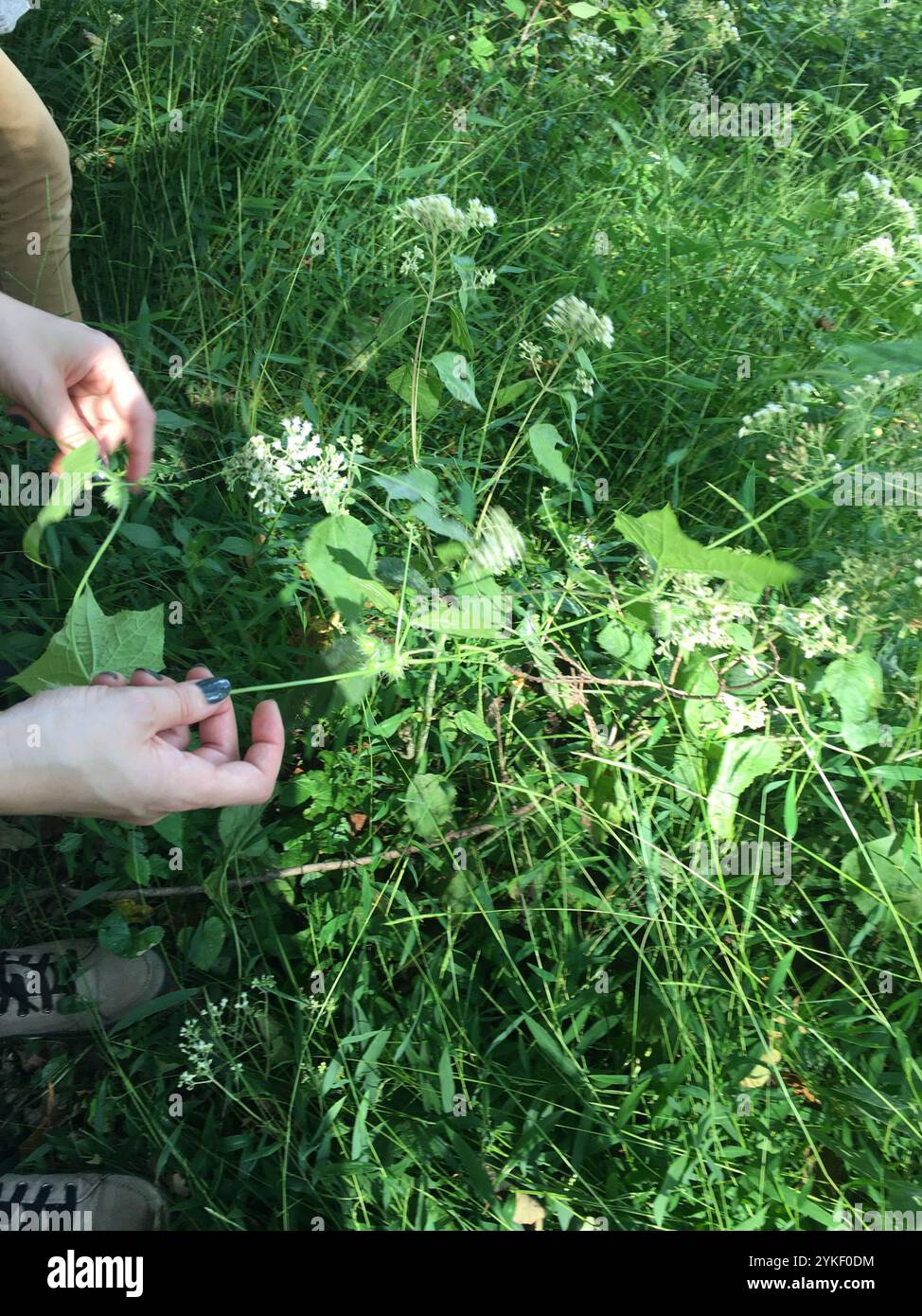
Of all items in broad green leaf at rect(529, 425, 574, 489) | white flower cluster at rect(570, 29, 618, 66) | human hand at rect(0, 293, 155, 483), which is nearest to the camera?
human hand at rect(0, 293, 155, 483)

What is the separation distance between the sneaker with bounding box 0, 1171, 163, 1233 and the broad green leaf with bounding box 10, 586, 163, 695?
29.1 inches

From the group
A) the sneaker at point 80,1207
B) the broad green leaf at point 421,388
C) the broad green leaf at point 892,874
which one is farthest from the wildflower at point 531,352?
the sneaker at point 80,1207

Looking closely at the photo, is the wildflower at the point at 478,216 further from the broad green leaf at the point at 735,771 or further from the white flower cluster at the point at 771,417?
the broad green leaf at the point at 735,771

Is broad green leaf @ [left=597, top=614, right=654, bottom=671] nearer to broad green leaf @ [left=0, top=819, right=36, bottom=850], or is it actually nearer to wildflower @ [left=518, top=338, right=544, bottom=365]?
wildflower @ [left=518, top=338, right=544, bottom=365]

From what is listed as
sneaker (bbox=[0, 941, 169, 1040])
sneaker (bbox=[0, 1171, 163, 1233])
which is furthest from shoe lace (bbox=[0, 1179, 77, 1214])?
sneaker (bbox=[0, 941, 169, 1040])

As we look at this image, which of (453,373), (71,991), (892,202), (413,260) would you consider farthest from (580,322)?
(71,991)

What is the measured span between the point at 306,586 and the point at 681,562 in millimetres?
839

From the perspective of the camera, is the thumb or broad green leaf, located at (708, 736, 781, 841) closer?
the thumb

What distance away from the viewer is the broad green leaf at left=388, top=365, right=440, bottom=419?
184 cm

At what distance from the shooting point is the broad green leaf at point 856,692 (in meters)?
1.58

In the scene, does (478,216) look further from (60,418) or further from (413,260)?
(60,418)
